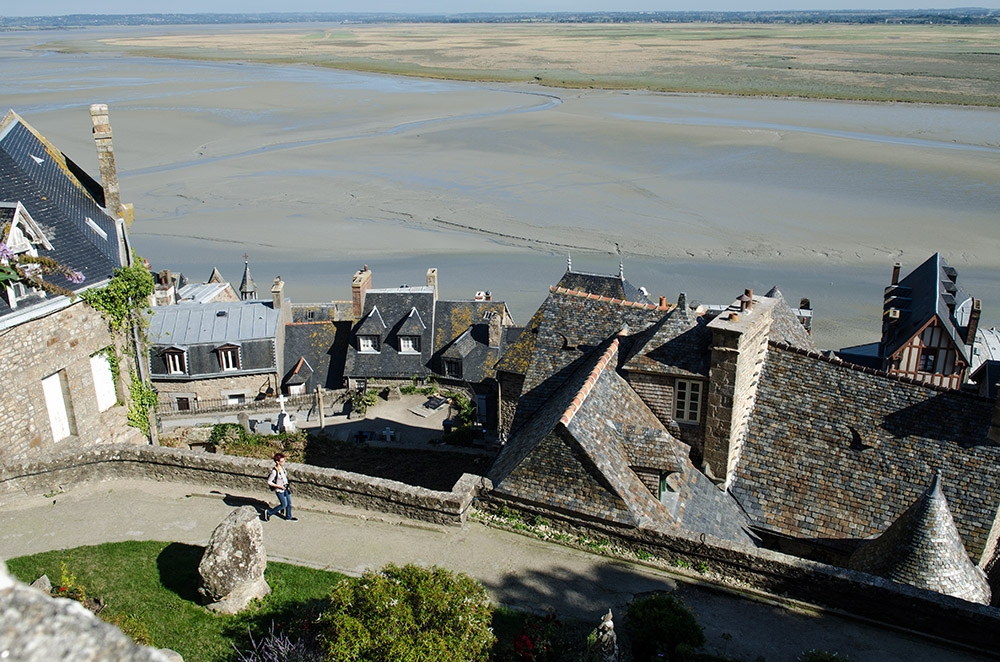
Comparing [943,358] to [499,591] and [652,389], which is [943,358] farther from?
[499,591]

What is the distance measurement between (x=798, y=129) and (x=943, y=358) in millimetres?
54467

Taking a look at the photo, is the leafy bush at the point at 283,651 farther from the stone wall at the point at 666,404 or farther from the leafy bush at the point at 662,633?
the stone wall at the point at 666,404

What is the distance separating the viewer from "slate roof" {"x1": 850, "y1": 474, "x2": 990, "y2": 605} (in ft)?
36.6

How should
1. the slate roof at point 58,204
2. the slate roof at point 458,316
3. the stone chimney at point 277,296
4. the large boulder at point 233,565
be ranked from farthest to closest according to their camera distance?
the slate roof at point 458,316, the stone chimney at point 277,296, the slate roof at point 58,204, the large boulder at point 233,565

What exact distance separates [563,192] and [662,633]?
46366 millimetres

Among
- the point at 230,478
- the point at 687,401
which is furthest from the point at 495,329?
the point at 230,478

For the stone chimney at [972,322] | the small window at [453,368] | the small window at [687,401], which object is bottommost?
the small window at [453,368]

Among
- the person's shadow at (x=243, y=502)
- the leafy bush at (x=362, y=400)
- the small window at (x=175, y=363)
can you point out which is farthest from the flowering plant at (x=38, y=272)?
the small window at (x=175, y=363)

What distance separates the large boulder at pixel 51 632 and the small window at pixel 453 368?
28.0m

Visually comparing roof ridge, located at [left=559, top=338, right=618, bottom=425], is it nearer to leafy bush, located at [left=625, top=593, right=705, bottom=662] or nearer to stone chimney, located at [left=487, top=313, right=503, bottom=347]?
leafy bush, located at [left=625, top=593, right=705, bottom=662]

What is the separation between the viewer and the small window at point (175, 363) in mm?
30516

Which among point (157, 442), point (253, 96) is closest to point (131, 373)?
point (157, 442)

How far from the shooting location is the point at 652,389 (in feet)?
47.6

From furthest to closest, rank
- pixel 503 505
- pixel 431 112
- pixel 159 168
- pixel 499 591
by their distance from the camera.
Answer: pixel 431 112 → pixel 159 168 → pixel 503 505 → pixel 499 591
